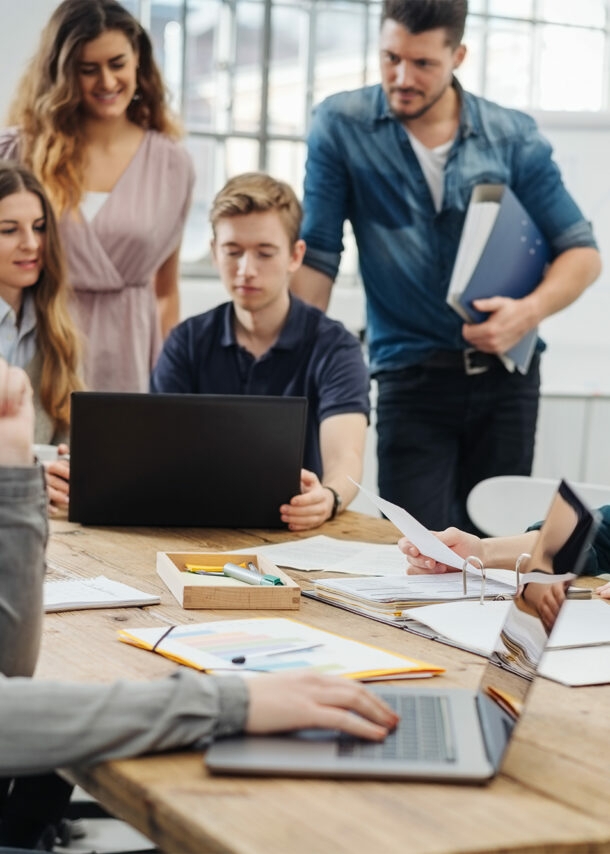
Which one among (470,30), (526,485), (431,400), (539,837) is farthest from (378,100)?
(470,30)

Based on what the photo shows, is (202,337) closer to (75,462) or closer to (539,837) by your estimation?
(75,462)

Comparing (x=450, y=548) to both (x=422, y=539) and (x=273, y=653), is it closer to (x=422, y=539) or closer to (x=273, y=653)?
(x=422, y=539)

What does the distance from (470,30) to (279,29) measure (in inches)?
46.1

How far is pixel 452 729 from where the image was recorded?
3.51ft

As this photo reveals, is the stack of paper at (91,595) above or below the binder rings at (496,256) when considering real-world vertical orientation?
below

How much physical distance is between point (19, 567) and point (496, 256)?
68.7 inches

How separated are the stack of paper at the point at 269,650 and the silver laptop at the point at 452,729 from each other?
9 centimetres

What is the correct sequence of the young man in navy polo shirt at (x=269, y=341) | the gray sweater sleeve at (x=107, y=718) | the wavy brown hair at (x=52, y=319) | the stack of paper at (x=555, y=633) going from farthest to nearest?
1. the wavy brown hair at (x=52, y=319)
2. the young man in navy polo shirt at (x=269, y=341)
3. the stack of paper at (x=555, y=633)
4. the gray sweater sleeve at (x=107, y=718)

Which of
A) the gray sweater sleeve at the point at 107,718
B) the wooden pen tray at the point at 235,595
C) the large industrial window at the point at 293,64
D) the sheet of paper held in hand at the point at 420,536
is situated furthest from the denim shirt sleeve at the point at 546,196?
the large industrial window at the point at 293,64

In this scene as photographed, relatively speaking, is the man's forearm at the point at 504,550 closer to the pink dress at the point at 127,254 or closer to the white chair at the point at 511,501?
the white chair at the point at 511,501

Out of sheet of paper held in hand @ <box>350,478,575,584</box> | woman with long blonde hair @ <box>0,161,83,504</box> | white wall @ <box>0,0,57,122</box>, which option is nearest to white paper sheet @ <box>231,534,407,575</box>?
sheet of paper held in hand @ <box>350,478,575,584</box>

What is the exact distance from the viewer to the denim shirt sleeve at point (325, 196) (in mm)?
2928

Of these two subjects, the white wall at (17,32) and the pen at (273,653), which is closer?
the pen at (273,653)

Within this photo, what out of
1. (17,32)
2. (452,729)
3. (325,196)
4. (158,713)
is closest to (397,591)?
(452,729)
